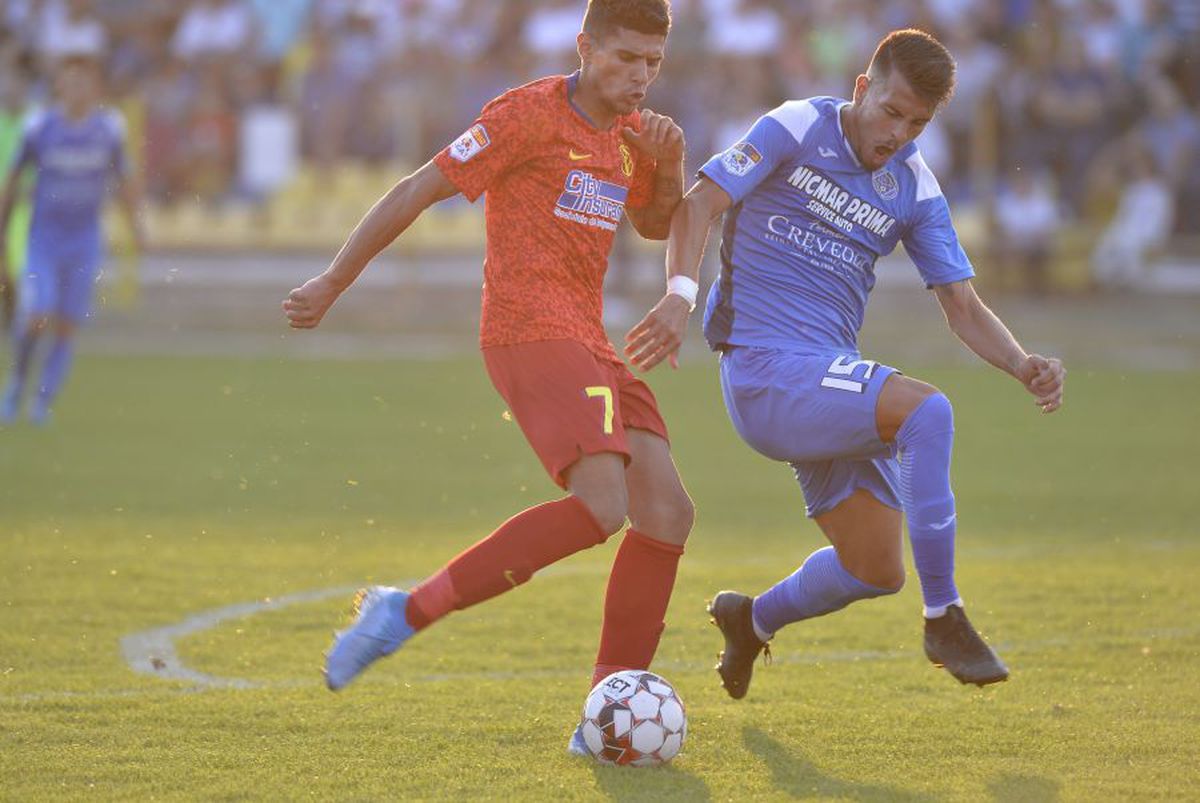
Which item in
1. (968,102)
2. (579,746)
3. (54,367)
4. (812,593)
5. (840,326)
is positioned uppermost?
(968,102)

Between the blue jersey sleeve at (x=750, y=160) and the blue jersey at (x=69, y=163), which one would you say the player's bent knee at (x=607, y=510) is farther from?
the blue jersey at (x=69, y=163)

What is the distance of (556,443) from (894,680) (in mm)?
1702

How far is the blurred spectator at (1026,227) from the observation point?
19.7 metres

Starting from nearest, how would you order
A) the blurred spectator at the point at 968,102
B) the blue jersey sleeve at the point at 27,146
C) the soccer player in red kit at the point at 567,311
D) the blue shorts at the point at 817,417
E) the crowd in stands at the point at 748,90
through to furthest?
the soccer player in red kit at the point at 567,311
the blue shorts at the point at 817,417
the blue jersey sleeve at the point at 27,146
the crowd in stands at the point at 748,90
the blurred spectator at the point at 968,102

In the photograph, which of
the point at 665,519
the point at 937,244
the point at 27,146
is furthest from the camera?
the point at 27,146

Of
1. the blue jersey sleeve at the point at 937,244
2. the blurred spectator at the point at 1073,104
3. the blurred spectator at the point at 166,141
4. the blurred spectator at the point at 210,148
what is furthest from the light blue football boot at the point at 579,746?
the blurred spectator at the point at 166,141

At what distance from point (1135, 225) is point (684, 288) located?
1564 centimetres

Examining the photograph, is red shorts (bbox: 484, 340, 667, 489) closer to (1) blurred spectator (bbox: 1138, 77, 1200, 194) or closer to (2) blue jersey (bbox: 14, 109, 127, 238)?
(2) blue jersey (bbox: 14, 109, 127, 238)

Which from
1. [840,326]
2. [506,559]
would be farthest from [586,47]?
[506,559]

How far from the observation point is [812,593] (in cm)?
580

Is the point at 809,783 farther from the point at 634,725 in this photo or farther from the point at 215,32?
the point at 215,32

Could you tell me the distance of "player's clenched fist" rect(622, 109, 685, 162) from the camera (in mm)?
5422

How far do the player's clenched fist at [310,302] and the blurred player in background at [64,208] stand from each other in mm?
8328

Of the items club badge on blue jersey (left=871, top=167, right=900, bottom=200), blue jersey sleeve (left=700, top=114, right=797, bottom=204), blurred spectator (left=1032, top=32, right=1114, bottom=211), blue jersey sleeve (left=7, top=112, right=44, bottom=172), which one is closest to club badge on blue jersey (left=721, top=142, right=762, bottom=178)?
blue jersey sleeve (left=700, top=114, right=797, bottom=204)
